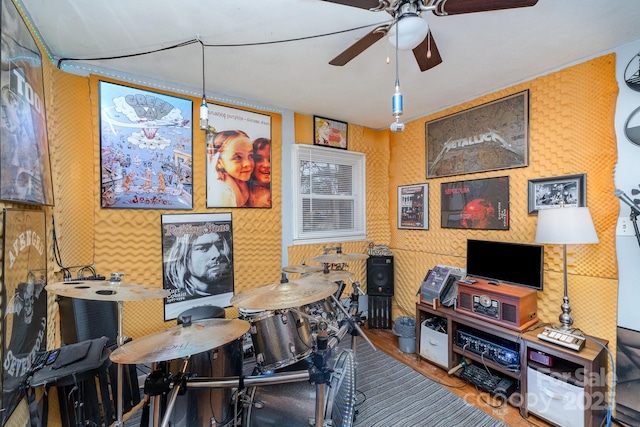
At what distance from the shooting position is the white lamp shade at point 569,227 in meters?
1.73

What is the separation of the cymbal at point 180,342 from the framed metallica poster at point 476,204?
7.86 ft

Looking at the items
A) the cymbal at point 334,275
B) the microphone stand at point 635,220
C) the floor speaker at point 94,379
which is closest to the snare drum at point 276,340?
the cymbal at point 334,275

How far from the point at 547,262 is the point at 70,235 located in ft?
12.3

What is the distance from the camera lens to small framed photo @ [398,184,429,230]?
123 inches

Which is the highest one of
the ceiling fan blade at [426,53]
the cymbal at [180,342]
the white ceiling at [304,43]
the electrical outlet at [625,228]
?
the white ceiling at [304,43]

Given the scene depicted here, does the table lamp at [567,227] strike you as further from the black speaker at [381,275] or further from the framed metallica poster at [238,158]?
the framed metallica poster at [238,158]

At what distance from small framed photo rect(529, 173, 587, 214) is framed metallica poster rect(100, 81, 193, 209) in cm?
305

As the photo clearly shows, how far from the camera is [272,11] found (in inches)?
58.5

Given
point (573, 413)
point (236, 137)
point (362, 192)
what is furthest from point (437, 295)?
point (236, 137)

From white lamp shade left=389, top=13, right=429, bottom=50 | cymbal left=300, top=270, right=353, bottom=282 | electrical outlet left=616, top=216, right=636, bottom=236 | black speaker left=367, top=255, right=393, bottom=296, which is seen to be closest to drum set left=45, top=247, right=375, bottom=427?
cymbal left=300, top=270, right=353, bottom=282

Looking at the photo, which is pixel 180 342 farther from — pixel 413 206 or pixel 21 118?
pixel 413 206

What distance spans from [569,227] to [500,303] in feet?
2.44

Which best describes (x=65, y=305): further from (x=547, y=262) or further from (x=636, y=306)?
(x=636, y=306)

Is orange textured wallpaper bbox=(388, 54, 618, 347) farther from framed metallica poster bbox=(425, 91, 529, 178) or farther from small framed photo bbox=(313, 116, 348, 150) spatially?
small framed photo bbox=(313, 116, 348, 150)
